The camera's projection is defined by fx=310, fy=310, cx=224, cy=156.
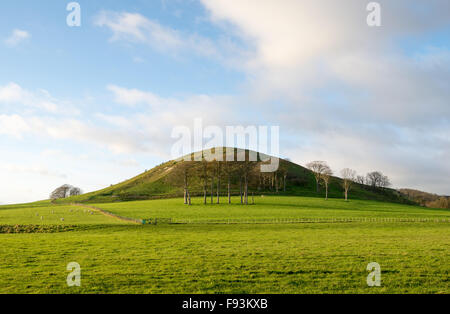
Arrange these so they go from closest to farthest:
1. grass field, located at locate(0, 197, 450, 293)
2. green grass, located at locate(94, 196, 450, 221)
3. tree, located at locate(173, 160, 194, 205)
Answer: grass field, located at locate(0, 197, 450, 293) < green grass, located at locate(94, 196, 450, 221) < tree, located at locate(173, 160, 194, 205)

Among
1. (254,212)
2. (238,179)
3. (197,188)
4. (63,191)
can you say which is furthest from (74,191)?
(254,212)

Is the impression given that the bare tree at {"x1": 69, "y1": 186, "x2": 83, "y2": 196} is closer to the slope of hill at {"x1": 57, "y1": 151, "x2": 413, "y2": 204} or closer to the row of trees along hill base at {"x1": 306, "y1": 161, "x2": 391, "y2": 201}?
the slope of hill at {"x1": 57, "y1": 151, "x2": 413, "y2": 204}

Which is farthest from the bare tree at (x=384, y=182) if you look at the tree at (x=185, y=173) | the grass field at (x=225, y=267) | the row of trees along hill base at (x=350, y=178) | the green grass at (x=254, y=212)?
the grass field at (x=225, y=267)

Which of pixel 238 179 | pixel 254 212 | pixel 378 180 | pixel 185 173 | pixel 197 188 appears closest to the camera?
pixel 254 212

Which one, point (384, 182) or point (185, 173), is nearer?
point (185, 173)

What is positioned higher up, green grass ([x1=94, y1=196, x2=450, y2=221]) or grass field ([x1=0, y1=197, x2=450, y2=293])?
grass field ([x1=0, y1=197, x2=450, y2=293])

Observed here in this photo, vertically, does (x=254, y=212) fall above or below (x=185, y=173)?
below

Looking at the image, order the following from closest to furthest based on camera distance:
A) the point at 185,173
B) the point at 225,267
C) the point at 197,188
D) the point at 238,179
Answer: the point at 225,267
the point at 185,173
the point at 197,188
the point at 238,179

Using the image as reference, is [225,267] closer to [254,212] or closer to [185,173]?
[254,212]

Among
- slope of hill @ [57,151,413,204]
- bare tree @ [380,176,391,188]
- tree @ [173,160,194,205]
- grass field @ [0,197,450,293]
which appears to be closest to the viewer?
grass field @ [0,197,450,293]

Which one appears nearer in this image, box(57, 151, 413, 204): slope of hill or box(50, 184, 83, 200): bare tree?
box(57, 151, 413, 204): slope of hill

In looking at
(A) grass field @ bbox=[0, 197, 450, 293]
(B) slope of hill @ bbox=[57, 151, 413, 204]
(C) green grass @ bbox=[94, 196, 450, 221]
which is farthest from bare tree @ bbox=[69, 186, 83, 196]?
(A) grass field @ bbox=[0, 197, 450, 293]

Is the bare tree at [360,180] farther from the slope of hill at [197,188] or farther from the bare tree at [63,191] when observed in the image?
the bare tree at [63,191]
